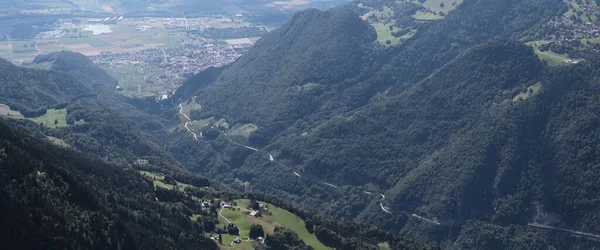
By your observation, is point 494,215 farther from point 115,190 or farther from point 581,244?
point 115,190

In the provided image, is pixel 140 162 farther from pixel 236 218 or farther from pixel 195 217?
pixel 195 217

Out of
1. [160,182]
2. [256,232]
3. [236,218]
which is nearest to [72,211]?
[256,232]

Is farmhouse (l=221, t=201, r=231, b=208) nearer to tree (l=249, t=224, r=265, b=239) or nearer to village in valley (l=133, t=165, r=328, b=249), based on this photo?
village in valley (l=133, t=165, r=328, b=249)

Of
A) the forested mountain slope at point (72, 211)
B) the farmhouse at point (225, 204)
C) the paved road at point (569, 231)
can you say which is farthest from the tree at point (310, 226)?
the paved road at point (569, 231)

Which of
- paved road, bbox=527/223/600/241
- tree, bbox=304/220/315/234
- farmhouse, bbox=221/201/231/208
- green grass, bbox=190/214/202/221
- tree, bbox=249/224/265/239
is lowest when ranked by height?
paved road, bbox=527/223/600/241

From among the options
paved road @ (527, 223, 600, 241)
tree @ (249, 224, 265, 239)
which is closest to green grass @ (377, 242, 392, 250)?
tree @ (249, 224, 265, 239)

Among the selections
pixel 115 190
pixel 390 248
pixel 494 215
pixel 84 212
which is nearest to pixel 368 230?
pixel 390 248

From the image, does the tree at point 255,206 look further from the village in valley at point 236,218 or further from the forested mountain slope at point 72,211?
the forested mountain slope at point 72,211

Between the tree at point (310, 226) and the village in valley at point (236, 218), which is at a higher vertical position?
the village in valley at point (236, 218)
